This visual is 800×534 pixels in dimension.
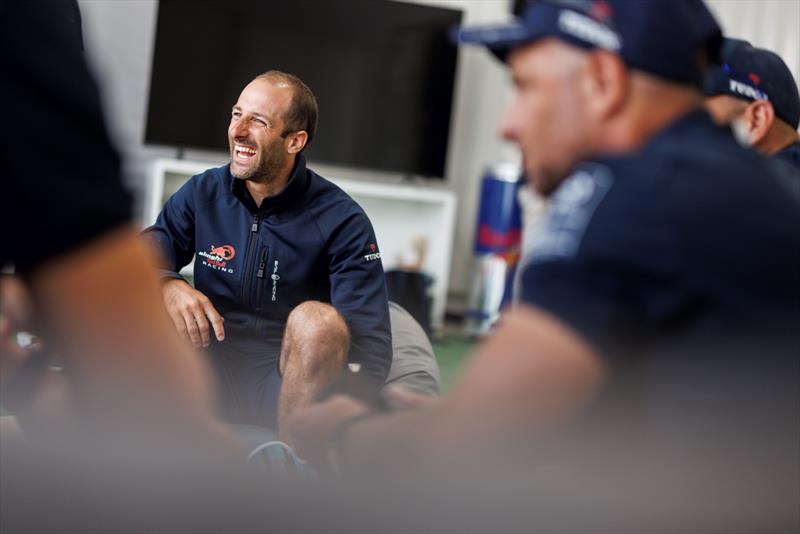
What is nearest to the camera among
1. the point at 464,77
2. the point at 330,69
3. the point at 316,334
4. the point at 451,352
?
the point at 316,334

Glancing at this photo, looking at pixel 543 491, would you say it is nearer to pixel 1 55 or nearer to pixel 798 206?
pixel 798 206

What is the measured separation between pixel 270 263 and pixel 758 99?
1171 millimetres

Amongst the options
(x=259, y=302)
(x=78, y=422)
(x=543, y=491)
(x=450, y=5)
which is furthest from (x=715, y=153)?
(x=450, y=5)

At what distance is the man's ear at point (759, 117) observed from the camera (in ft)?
7.45

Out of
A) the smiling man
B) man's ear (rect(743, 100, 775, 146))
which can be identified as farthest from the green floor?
man's ear (rect(743, 100, 775, 146))

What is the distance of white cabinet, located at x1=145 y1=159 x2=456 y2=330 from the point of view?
200 inches

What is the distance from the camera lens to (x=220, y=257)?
238 cm

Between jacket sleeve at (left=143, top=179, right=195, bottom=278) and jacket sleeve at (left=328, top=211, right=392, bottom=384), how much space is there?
368 mm

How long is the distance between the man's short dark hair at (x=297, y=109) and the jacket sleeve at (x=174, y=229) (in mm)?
277

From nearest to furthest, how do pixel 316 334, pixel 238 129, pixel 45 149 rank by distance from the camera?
pixel 45 149, pixel 316 334, pixel 238 129

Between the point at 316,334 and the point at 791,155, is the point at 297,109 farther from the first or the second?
the point at 791,155

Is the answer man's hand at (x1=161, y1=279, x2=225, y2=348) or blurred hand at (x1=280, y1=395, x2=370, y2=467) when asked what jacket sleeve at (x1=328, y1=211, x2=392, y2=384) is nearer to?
man's hand at (x1=161, y1=279, x2=225, y2=348)

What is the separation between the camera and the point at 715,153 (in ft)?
2.41

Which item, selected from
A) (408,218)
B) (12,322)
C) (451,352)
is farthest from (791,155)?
(408,218)
